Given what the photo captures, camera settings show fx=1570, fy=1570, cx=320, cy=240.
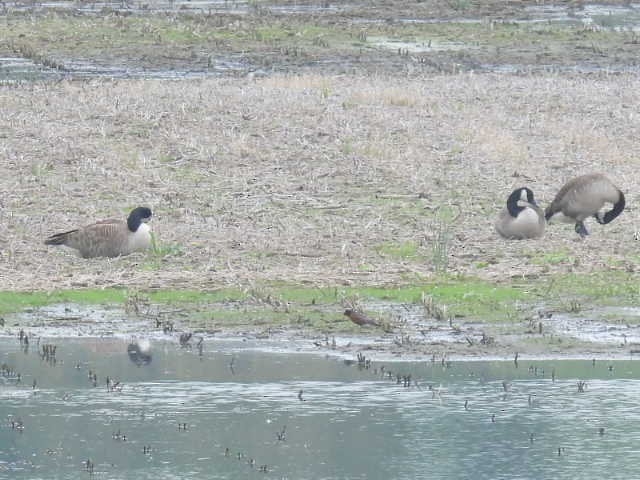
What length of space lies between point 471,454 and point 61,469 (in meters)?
2.71

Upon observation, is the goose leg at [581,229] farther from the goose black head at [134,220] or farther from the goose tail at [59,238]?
the goose tail at [59,238]

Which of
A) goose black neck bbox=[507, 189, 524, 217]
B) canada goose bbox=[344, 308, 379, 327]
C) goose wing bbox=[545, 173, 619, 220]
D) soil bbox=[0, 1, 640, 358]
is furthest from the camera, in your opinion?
goose wing bbox=[545, 173, 619, 220]

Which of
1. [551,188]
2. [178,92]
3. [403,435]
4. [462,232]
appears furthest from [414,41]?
[403,435]

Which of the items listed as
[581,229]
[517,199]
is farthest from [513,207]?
[581,229]

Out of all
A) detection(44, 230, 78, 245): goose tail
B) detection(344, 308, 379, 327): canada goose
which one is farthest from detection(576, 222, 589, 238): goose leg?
detection(44, 230, 78, 245): goose tail

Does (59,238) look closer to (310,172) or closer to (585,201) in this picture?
(310,172)

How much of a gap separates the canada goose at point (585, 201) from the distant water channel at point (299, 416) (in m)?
5.14

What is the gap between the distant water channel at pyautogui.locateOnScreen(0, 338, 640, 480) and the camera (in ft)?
33.7

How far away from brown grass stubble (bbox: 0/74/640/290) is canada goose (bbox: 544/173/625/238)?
20 centimetres

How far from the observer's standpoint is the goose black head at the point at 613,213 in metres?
18.4

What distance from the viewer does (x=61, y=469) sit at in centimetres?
1018

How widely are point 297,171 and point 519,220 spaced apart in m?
3.90

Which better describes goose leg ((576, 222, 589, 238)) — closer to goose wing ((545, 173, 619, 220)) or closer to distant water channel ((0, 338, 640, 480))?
goose wing ((545, 173, 619, 220))

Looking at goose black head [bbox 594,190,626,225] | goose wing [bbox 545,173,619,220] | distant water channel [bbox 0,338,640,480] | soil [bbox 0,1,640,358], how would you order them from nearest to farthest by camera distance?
1. distant water channel [bbox 0,338,640,480]
2. soil [bbox 0,1,640,358]
3. goose wing [bbox 545,173,619,220]
4. goose black head [bbox 594,190,626,225]
